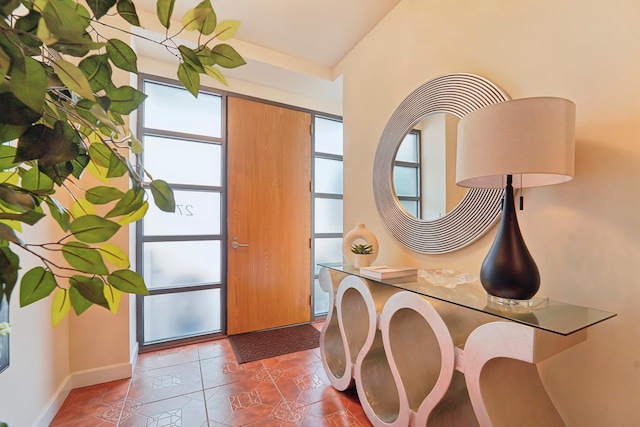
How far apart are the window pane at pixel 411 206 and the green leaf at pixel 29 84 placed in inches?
68.3

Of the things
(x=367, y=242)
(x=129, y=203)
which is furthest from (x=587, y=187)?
(x=129, y=203)

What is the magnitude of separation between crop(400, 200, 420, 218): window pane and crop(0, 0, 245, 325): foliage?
1.49m

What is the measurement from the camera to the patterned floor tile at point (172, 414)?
1.57 m

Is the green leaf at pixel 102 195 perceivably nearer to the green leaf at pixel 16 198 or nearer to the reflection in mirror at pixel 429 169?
the green leaf at pixel 16 198

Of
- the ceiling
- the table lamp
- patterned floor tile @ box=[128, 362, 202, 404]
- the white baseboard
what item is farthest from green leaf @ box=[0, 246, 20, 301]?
the ceiling

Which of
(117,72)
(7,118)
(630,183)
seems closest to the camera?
(7,118)

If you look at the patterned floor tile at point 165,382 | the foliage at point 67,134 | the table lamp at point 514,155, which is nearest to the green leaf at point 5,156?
the foliage at point 67,134

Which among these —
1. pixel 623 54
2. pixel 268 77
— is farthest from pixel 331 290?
pixel 268 77

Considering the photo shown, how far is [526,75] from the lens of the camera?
1.23m

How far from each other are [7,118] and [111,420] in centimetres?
206

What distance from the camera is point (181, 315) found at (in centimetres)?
263

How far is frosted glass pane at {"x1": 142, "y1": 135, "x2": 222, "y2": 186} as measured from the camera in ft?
8.25

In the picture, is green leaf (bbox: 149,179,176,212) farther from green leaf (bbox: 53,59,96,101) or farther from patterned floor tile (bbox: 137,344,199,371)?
patterned floor tile (bbox: 137,344,199,371)

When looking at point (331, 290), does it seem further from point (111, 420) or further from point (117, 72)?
point (117, 72)
